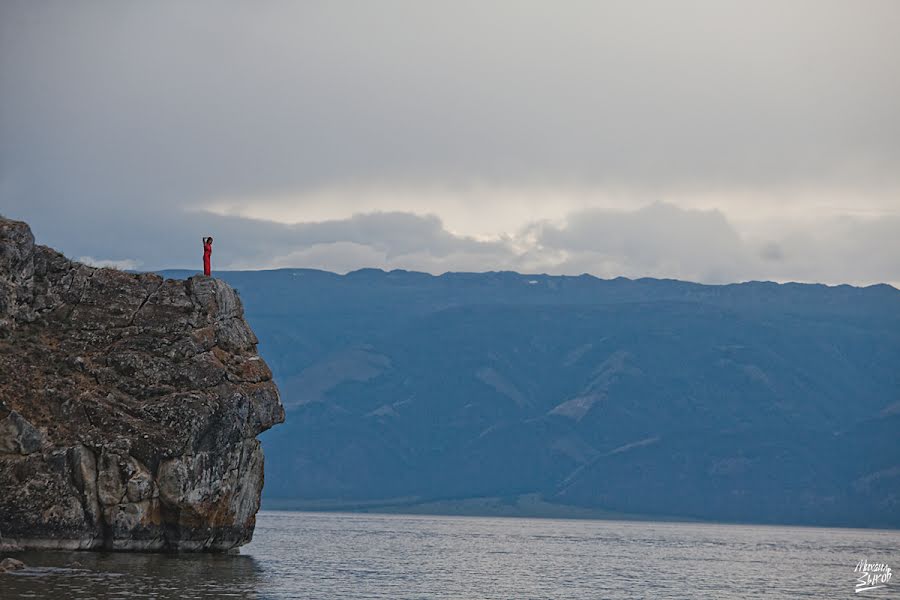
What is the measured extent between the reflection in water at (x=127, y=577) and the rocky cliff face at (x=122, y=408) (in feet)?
8.16

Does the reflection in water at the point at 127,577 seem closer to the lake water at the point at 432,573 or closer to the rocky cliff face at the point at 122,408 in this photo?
the lake water at the point at 432,573

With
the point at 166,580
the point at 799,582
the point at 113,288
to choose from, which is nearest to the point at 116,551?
the point at 166,580

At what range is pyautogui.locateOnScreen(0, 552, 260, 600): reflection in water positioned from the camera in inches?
2584

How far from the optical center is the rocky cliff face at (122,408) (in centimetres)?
8119

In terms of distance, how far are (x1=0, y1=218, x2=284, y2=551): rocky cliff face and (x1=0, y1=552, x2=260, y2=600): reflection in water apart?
249 cm

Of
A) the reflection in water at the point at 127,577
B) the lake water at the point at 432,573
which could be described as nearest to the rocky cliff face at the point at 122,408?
the reflection in water at the point at 127,577

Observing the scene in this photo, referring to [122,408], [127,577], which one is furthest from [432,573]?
[127,577]

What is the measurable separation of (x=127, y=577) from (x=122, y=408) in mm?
15689

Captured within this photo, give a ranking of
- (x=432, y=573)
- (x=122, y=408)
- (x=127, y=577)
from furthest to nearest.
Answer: (x=432, y=573), (x=122, y=408), (x=127, y=577)

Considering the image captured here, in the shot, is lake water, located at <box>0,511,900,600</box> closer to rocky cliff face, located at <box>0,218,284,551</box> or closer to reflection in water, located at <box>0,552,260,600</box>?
reflection in water, located at <box>0,552,260,600</box>

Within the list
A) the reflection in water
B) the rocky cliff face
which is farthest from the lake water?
the rocky cliff face

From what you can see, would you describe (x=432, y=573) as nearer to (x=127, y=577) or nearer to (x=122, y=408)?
(x=122, y=408)

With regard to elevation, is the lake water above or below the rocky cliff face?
Result: below

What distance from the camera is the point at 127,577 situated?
72562mm
